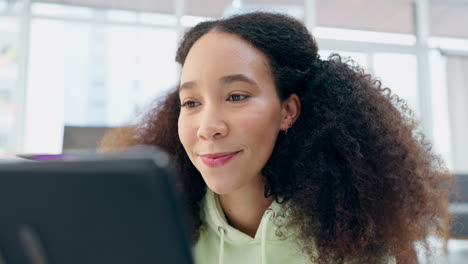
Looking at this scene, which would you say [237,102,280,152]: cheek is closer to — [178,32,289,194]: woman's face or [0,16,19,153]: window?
[178,32,289,194]: woman's face

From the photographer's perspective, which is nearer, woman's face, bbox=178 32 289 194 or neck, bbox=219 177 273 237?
woman's face, bbox=178 32 289 194

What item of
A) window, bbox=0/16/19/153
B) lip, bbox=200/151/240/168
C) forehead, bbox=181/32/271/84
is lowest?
lip, bbox=200/151/240/168

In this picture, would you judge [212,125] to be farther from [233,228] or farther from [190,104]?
[233,228]

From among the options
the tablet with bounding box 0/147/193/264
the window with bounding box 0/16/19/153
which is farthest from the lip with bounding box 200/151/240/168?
the window with bounding box 0/16/19/153

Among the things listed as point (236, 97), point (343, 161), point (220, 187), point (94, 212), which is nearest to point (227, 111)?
point (236, 97)

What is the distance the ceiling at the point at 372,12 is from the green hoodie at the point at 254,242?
3092mm

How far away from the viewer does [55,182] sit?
0.25 meters

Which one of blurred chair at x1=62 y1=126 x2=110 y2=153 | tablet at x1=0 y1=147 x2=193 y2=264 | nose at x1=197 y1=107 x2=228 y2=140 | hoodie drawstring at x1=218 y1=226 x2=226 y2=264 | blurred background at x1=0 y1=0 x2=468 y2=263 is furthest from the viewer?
blurred background at x1=0 y1=0 x2=468 y2=263

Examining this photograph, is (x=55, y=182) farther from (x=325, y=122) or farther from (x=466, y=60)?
(x=466, y=60)

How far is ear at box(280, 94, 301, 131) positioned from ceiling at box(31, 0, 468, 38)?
119 inches

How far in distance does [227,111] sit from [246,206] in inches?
9.1

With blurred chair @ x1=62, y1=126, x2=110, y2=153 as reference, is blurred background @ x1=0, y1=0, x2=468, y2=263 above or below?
above

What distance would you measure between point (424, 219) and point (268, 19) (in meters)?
0.53

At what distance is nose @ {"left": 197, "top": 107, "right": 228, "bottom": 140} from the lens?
733 mm
